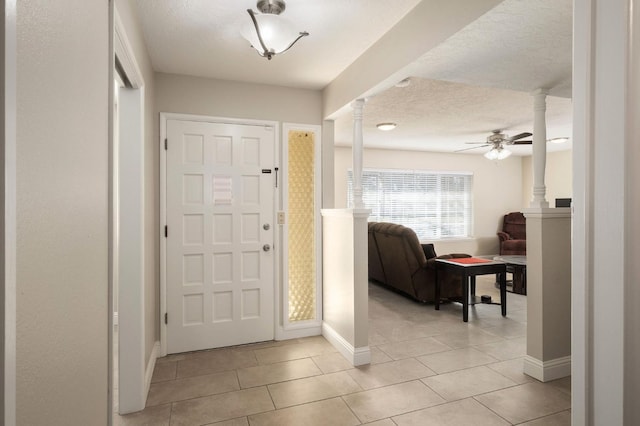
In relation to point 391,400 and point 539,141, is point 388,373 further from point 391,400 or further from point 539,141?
point 539,141

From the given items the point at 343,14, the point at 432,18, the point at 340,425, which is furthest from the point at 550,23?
the point at 340,425

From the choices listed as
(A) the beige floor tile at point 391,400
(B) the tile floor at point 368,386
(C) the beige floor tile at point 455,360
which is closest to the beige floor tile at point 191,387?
(B) the tile floor at point 368,386

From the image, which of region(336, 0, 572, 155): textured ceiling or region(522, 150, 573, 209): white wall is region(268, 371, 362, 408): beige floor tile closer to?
region(336, 0, 572, 155): textured ceiling

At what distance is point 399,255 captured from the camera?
15.7ft

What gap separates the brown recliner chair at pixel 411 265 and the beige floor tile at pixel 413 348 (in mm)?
1244

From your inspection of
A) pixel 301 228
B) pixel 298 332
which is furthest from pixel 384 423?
pixel 301 228

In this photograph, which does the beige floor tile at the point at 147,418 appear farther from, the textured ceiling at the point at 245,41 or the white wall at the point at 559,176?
the white wall at the point at 559,176

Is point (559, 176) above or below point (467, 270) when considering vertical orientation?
above

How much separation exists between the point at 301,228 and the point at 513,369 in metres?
2.22

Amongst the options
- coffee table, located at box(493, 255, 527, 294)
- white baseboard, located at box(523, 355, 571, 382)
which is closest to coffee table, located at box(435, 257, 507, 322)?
coffee table, located at box(493, 255, 527, 294)

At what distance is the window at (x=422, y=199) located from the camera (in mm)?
7008

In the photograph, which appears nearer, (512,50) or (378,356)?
(512,50)

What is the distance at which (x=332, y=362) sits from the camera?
2.98 m

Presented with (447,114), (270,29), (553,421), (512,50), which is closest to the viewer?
(270,29)
